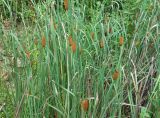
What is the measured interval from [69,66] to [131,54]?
1.36 feet

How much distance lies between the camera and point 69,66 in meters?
2.20

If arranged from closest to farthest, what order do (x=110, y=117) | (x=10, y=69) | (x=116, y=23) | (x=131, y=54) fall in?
(x=110, y=117) → (x=131, y=54) → (x=10, y=69) → (x=116, y=23)

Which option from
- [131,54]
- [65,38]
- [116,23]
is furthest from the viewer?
[116,23]

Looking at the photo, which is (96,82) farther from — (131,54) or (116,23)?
(116,23)

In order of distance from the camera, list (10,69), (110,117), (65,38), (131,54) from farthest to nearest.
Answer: (10,69) < (131,54) < (65,38) < (110,117)

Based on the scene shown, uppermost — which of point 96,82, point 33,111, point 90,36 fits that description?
point 90,36

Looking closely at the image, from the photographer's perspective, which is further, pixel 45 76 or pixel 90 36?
pixel 90 36

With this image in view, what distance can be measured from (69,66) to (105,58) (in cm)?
27

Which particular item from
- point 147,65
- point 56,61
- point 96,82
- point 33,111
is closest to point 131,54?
point 147,65

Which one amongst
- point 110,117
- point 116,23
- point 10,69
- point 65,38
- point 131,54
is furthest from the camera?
point 116,23

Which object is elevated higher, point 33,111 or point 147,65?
point 147,65

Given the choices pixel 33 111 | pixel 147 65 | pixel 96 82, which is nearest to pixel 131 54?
pixel 147 65

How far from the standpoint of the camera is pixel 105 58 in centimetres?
238

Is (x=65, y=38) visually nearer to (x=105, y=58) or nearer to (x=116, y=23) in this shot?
(x=105, y=58)
